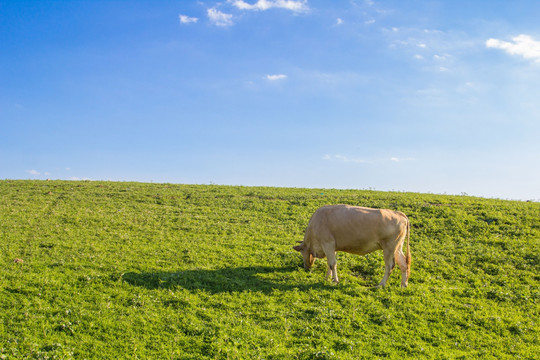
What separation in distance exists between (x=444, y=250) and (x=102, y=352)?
17962 mm

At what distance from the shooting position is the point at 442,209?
28.2 meters

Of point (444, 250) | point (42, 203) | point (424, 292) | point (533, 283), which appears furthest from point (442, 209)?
point (42, 203)

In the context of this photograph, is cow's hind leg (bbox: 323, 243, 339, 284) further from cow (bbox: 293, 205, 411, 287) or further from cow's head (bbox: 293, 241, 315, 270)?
cow's head (bbox: 293, 241, 315, 270)

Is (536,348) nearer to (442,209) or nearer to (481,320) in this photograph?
(481,320)

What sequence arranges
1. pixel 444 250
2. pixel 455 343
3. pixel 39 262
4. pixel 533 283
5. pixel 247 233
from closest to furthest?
pixel 455 343 < pixel 39 262 < pixel 533 283 < pixel 444 250 < pixel 247 233

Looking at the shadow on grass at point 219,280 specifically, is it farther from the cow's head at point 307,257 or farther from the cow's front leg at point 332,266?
the cow's head at point 307,257

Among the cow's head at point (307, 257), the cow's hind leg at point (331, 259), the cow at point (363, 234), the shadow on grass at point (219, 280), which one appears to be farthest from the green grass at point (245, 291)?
the cow at point (363, 234)

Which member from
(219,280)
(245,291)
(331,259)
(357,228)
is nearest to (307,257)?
(331,259)

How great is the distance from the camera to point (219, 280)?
15.2 meters

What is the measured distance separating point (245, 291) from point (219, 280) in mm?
1405

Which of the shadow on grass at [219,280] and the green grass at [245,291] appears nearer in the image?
the green grass at [245,291]

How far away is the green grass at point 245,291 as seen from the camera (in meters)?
10.8

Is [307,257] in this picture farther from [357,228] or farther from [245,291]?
[245,291]

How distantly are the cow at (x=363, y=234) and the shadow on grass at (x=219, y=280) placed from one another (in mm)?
1887
